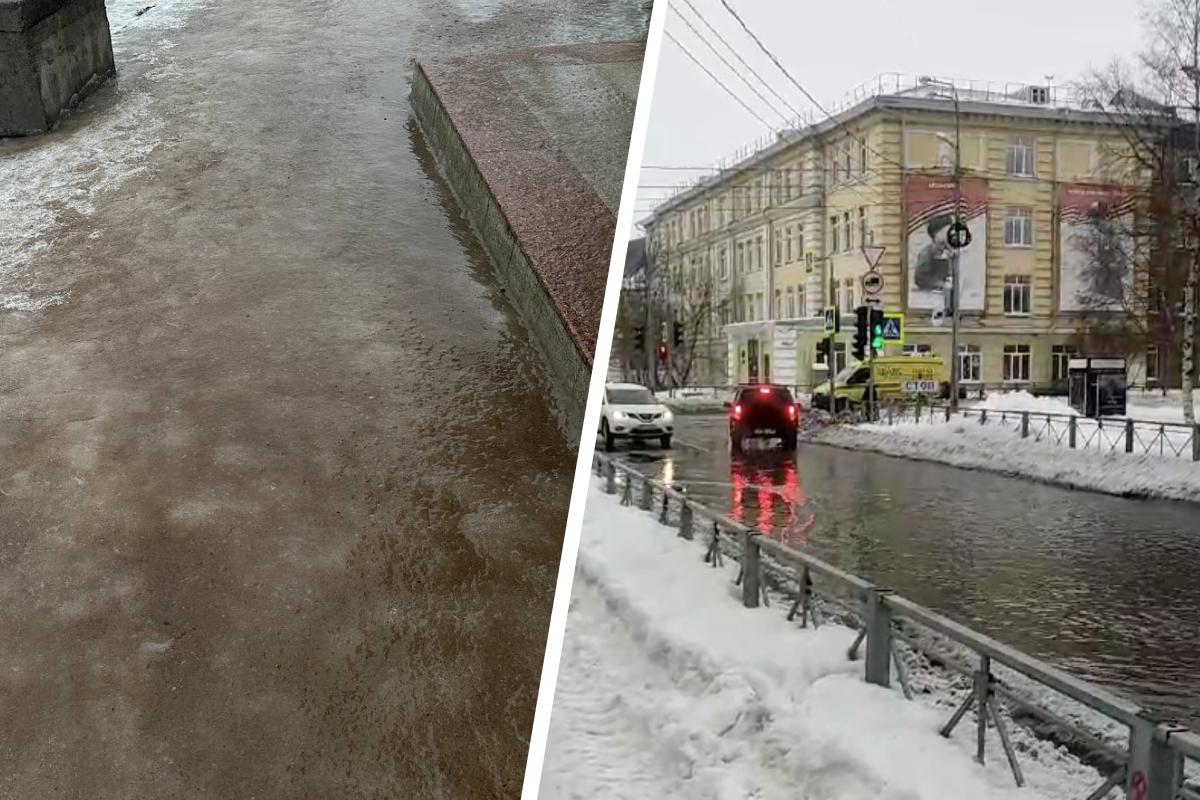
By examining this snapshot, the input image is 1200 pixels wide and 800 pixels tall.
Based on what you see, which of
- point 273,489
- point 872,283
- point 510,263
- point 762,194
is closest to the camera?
point 872,283

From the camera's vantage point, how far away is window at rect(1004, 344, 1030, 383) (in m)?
1.20

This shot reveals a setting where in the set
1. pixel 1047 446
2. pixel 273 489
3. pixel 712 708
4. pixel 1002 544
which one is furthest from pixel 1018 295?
pixel 273 489

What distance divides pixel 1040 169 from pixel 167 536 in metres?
1.66

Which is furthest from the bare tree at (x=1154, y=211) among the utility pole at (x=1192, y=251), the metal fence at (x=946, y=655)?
the metal fence at (x=946, y=655)

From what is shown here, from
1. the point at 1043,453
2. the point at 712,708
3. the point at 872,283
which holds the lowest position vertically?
the point at 712,708

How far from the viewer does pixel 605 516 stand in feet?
4.61

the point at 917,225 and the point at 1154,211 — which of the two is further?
the point at 917,225

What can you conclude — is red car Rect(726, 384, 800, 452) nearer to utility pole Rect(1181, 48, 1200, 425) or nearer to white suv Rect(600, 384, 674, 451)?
white suv Rect(600, 384, 674, 451)

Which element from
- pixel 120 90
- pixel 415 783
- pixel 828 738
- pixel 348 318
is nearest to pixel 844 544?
pixel 828 738

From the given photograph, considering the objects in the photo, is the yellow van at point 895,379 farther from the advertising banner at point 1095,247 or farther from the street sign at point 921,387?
the advertising banner at point 1095,247

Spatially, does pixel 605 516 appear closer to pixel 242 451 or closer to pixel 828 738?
pixel 828 738

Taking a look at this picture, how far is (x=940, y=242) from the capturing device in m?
1.25

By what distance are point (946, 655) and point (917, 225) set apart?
1.73 feet

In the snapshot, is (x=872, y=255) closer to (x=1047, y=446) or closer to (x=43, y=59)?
(x=1047, y=446)
